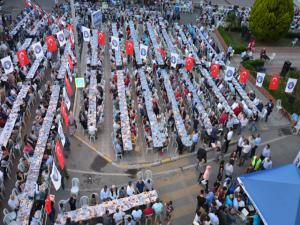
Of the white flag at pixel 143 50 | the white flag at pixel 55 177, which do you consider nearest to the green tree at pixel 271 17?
the white flag at pixel 143 50

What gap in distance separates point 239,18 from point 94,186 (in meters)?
25.8

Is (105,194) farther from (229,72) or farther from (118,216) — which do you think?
(229,72)

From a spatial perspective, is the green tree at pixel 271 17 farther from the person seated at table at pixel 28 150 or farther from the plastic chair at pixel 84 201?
the plastic chair at pixel 84 201

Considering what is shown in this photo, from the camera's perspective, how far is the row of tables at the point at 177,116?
749 inches

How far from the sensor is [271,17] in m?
30.6

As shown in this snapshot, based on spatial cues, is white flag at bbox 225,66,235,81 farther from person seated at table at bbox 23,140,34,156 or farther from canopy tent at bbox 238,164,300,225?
person seated at table at bbox 23,140,34,156

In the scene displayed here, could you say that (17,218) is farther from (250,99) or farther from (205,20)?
(205,20)

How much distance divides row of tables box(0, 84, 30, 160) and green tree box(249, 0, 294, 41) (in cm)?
2046

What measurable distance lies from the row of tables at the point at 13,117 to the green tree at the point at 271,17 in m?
20.5

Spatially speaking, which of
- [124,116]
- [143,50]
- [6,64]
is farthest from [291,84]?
[6,64]

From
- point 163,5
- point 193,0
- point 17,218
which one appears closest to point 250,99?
point 17,218

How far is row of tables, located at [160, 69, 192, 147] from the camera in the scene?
749 inches

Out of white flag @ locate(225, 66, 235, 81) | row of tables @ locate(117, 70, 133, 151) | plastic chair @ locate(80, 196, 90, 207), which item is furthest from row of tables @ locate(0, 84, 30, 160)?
white flag @ locate(225, 66, 235, 81)

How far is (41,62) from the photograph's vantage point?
2575 cm
